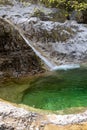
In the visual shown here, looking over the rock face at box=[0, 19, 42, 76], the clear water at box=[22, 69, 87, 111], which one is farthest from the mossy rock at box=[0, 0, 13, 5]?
the clear water at box=[22, 69, 87, 111]

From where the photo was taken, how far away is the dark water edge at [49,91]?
8820 millimetres

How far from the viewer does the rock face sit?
12.3 meters

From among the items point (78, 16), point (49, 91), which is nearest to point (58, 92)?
point (49, 91)

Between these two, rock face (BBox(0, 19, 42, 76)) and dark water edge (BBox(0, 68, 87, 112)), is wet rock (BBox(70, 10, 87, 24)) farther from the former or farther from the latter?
dark water edge (BBox(0, 68, 87, 112))

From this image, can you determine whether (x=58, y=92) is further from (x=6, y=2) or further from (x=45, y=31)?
(x=6, y=2)

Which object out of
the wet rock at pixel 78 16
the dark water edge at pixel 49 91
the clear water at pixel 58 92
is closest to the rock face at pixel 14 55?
the dark water edge at pixel 49 91

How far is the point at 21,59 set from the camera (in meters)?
12.8

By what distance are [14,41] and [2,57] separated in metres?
1.11

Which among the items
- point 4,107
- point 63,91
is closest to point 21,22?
point 63,91

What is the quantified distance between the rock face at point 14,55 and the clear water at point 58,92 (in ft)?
3.38

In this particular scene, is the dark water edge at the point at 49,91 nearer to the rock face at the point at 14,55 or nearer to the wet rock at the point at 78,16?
the rock face at the point at 14,55

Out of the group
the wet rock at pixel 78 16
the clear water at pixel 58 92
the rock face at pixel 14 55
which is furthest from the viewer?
the wet rock at pixel 78 16

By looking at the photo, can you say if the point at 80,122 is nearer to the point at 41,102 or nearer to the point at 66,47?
the point at 41,102

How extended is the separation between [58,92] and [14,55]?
11.3ft
